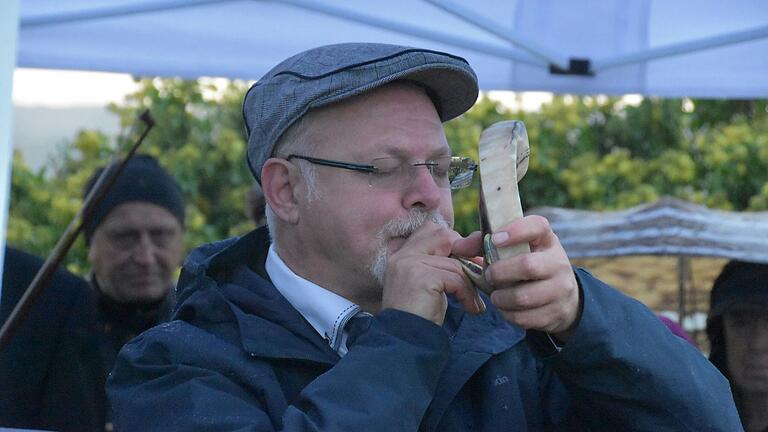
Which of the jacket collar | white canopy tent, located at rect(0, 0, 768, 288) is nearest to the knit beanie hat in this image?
white canopy tent, located at rect(0, 0, 768, 288)

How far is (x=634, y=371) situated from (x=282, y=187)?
0.73m

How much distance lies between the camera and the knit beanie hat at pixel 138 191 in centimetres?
410

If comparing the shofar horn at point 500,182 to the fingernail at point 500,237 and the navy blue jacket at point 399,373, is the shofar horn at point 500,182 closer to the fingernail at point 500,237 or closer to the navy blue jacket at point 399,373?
the fingernail at point 500,237

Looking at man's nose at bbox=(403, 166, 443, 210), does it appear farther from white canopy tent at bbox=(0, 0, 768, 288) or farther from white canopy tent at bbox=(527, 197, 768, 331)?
white canopy tent at bbox=(0, 0, 768, 288)

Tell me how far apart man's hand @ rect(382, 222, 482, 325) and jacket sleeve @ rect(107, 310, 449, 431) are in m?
0.03

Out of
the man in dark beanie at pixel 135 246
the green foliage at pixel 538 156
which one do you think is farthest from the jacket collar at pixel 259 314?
the green foliage at pixel 538 156

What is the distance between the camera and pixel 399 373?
1.74 m

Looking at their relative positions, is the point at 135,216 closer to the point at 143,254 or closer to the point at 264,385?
the point at 143,254

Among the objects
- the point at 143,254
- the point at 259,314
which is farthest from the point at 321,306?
the point at 143,254

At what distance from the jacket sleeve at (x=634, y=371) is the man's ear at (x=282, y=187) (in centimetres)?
57

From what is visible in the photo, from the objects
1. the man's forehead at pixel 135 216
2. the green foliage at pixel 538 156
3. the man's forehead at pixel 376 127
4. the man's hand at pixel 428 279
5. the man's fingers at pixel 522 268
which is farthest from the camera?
the green foliage at pixel 538 156

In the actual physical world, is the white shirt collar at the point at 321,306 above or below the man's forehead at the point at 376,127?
below

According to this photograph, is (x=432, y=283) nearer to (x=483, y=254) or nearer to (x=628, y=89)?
(x=483, y=254)

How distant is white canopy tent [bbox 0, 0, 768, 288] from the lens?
3531 mm
